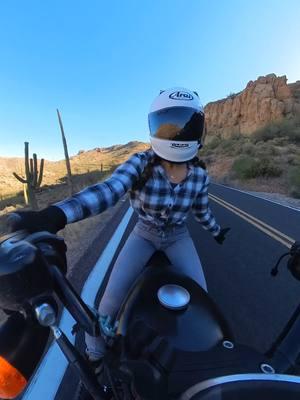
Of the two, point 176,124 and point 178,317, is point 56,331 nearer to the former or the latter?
point 178,317

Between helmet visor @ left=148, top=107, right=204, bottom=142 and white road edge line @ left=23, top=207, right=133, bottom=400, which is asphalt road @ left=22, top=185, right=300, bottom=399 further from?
helmet visor @ left=148, top=107, right=204, bottom=142

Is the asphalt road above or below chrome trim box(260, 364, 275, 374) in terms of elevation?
below

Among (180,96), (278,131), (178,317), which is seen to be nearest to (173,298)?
(178,317)

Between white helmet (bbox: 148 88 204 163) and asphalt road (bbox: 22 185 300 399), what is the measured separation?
1.92 m

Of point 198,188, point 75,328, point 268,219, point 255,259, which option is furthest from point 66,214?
point 268,219

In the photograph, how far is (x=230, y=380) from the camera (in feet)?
3.88

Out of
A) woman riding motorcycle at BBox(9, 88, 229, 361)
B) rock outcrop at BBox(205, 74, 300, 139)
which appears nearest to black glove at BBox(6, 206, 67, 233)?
woman riding motorcycle at BBox(9, 88, 229, 361)

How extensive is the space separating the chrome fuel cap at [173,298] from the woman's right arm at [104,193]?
567mm

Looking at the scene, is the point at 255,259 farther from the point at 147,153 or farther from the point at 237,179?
the point at 237,179

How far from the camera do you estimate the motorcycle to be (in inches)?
46.3

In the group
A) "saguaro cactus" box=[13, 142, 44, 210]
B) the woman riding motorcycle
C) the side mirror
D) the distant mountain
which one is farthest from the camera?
the distant mountain

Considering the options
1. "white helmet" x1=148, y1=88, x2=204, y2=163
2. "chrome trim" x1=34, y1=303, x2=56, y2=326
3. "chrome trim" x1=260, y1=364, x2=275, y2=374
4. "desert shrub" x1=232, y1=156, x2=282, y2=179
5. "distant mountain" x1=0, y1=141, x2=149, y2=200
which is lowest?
"distant mountain" x1=0, y1=141, x2=149, y2=200

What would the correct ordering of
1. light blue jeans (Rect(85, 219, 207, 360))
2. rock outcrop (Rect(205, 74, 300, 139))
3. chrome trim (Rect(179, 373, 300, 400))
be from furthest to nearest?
1. rock outcrop (Rect(205, 74, 300, 139))
2. light blue jeans (Rect(85, 219, 207, 360))
3. chrome trim (Rect(179, 373, 300, 400))

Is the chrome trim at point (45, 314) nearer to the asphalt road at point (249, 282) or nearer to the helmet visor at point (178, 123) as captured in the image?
the helmet visor at point (178, 123)
